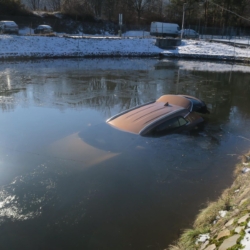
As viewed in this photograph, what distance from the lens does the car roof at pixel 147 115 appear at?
9.63 metres

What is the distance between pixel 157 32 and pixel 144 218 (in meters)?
46.2

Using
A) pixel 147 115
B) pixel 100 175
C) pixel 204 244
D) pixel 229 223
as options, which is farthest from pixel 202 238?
pixel 147 115

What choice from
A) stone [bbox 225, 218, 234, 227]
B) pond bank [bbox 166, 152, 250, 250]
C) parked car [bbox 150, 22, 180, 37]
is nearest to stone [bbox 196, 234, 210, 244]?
pond bank [bbox 166, 152, 250, 250]

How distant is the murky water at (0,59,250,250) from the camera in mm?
5586

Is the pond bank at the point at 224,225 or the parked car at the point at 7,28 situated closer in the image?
the pond bank at the point at 224,225

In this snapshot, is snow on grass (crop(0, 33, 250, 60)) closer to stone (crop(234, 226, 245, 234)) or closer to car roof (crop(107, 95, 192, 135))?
car roof (crop(107, 95, 192, 135))

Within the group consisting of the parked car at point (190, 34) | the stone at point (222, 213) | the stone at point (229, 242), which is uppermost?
the parked car at point (190, 34)

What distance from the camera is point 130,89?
714 inches

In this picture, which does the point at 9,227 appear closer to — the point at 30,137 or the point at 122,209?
the point at 122,209

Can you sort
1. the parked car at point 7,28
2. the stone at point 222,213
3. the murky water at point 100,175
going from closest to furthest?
the stone at point 222,213
the murky water at point 100,175
the parked car at point 7,28

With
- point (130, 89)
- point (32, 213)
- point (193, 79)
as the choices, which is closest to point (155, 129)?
point (32, 213)

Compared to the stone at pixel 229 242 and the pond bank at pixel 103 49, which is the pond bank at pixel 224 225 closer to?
the stone at pixel 229 242

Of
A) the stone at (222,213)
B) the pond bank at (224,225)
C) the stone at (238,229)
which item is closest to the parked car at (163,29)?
the pond bank at (224,225)

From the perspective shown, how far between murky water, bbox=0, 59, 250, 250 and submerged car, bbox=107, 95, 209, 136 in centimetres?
37
